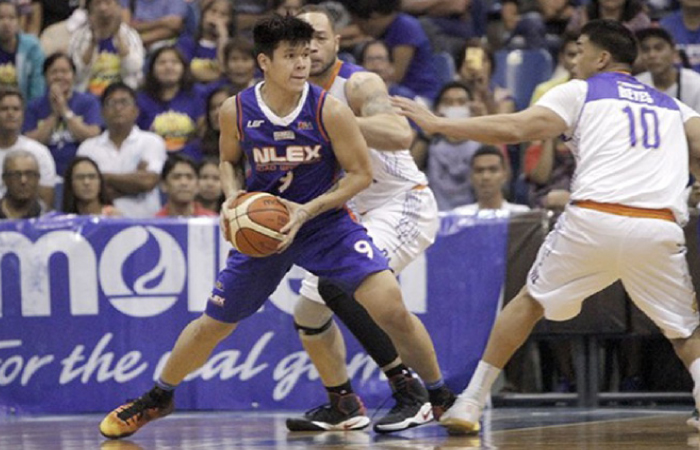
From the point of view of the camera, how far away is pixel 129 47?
12.8m

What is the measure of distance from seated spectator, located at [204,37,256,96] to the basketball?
216 inches

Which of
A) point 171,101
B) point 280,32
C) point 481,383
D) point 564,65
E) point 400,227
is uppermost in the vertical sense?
point 564,65

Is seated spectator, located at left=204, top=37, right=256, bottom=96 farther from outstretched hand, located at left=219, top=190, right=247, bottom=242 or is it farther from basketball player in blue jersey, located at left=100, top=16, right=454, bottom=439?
outstretched hand, located at left=219, top=190, right=247, bottom=242

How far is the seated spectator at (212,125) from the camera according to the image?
11.6 m

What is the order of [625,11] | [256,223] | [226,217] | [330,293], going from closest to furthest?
[256,223], [226,217], [330,293], [625,11]

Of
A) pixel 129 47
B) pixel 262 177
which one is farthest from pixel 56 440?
pixel 129 47

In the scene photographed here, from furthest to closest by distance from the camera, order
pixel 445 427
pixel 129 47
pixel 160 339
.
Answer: pixel 129 47 → pixel 160 339 → pixel 445 427

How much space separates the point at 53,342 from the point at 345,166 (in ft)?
10.9

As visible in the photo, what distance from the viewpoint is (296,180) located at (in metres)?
6.94

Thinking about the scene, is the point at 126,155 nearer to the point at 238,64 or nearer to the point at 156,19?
the point at 238,64

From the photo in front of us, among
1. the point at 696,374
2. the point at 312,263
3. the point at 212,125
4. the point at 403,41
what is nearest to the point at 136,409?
the point at 312,263

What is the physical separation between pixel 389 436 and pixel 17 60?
6871 millimetres

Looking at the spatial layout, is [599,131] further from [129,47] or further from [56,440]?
[129,47]

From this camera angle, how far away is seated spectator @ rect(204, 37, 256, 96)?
474 inches
